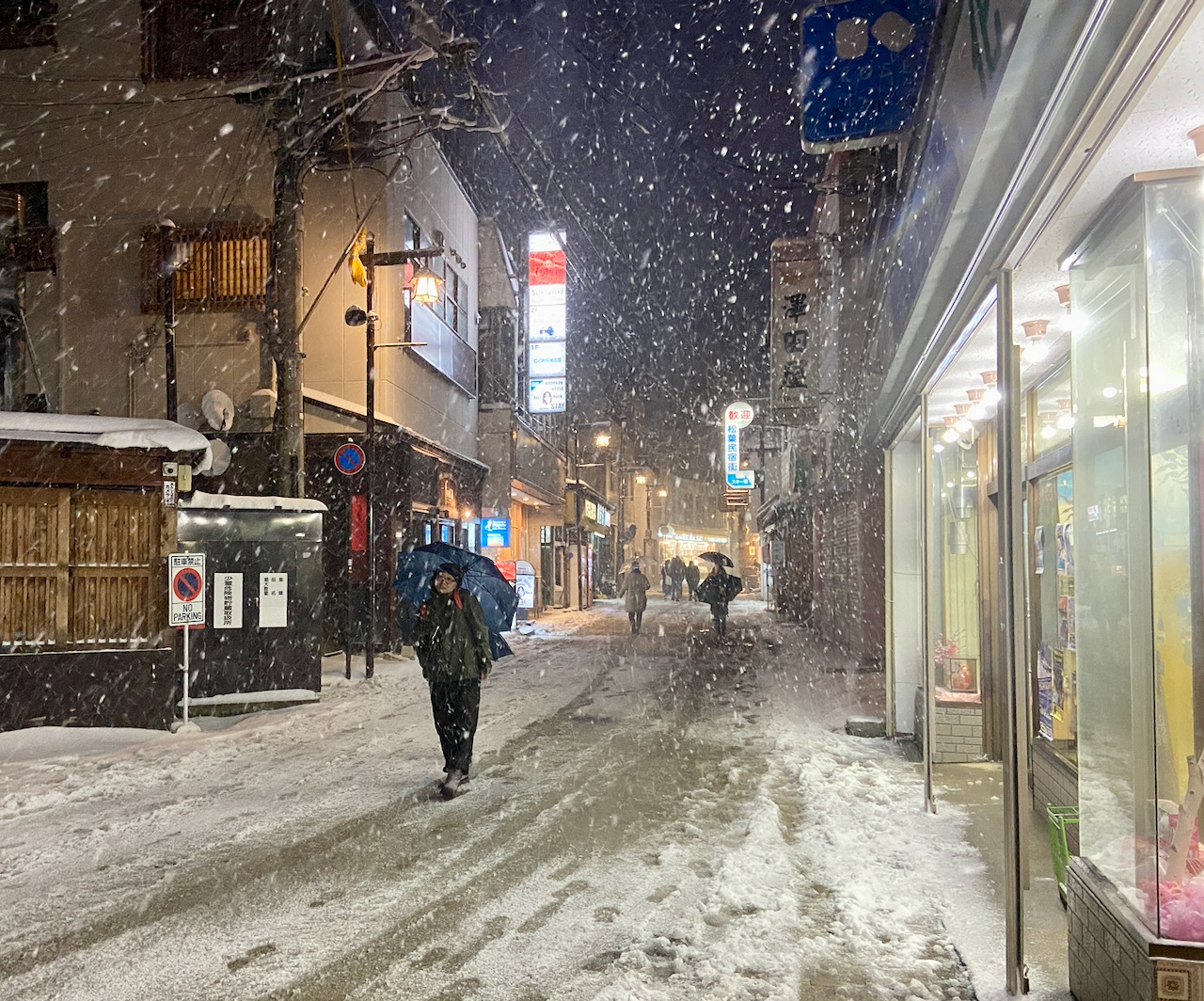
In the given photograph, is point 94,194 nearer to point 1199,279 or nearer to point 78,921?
point 78,921

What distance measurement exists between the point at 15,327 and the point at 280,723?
11785 millimetres

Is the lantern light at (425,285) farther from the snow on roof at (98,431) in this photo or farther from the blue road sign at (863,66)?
the blue road sign at (863,66)

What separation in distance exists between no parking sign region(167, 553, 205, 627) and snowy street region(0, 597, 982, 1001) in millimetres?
1283

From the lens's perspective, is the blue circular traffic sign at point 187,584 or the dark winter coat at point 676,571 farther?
the dark winter coat at point 676,571

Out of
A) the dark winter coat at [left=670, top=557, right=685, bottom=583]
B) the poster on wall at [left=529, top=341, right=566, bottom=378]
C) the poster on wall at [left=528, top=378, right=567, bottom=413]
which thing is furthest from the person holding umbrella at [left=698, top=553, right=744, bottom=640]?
the dark winter coat at [left=670, top=557, right=685, bottom=583]

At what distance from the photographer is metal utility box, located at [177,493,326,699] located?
36.5 feet

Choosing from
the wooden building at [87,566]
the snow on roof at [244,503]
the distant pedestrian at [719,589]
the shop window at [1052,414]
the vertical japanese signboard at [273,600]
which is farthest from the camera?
the distant pedestrian at [719,589]

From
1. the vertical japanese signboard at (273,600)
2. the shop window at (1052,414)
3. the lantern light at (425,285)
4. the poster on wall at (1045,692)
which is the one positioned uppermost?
the lantern light at (425,285)

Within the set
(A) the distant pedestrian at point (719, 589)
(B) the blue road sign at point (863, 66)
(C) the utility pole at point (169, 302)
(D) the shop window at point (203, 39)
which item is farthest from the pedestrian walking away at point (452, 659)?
(A) the distant pedestrian at point (719, 589)

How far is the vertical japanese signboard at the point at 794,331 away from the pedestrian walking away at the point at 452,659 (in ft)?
39.7

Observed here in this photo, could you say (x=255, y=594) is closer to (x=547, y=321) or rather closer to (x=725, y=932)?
(x=725, y=932)

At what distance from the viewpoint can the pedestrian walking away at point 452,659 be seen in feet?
24.1

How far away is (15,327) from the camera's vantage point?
16.9 meters

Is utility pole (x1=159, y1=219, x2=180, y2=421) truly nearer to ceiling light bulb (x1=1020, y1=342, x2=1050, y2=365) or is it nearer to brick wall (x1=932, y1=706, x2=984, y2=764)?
brick wall (x1=932, y1=706, x2=984, y2=764)
